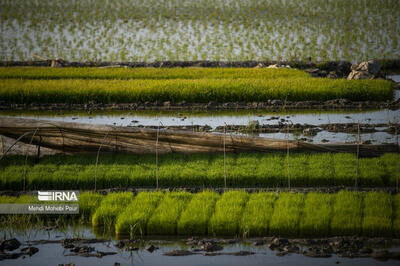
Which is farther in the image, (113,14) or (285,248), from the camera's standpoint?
(113,14)

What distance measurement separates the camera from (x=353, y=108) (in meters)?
9.80

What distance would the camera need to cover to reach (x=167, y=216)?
5.69 meters

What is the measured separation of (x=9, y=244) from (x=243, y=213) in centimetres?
224

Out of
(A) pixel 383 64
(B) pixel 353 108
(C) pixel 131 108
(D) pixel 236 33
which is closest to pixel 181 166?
(C) pixel 131 108

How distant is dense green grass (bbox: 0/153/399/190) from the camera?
6.65 metres

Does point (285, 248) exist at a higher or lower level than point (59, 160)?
lower

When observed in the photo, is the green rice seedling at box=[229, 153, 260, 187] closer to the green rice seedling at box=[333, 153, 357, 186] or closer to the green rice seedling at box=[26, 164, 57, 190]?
the green rice seedling at box=[333, 153, 357, 186]

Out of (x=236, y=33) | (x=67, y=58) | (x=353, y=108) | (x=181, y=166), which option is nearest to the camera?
(x=181, y=166)

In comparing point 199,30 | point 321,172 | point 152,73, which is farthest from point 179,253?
point 199,30

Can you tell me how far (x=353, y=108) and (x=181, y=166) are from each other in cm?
405


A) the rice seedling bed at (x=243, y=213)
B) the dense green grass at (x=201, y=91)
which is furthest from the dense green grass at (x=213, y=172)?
the dense green grass at (x=201, y=91)

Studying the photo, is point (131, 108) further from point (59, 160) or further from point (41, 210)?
point (41, 210)

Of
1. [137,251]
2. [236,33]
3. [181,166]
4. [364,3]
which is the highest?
[364,3]

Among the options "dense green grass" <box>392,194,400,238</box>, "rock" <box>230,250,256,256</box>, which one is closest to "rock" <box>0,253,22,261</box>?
"rock" <box>230,250,256,256</box>
